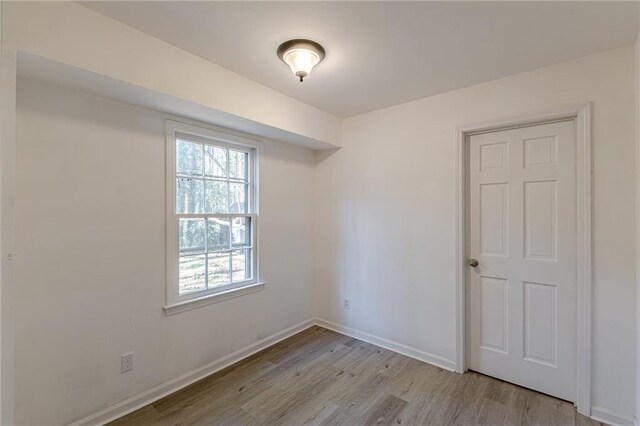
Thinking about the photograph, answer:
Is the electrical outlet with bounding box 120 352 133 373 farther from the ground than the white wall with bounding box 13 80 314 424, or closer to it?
closer to it

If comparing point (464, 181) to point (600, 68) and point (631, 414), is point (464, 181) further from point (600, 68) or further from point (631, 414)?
point (631, 414)

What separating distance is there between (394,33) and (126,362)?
9.29ft

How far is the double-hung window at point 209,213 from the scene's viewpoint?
2344 millimetres

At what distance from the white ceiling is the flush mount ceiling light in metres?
0.05

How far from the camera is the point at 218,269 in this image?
270cm

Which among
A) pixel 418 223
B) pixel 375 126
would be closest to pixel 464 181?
pixel 418 223

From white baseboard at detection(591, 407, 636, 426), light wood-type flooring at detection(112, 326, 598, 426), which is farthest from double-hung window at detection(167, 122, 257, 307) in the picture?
white baseboard at detection(591, 407, 636, 426)

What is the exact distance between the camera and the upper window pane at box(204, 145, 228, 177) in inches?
103

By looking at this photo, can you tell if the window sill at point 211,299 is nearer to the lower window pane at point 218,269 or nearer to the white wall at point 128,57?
the lower window pane at point 218,269

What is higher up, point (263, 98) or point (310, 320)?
point (263, 98)

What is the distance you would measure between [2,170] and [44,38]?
695 millimetres

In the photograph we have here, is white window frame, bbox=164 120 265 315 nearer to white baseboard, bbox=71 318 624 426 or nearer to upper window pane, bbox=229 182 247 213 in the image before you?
upper window pane, bbox=229 182 247 213

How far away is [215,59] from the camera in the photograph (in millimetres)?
2096

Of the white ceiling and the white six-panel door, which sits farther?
the white six-panel door
